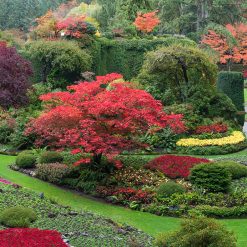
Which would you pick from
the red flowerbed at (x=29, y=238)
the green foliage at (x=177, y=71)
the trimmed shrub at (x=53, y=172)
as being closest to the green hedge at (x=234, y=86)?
the green foliage at (x=177, y=71)

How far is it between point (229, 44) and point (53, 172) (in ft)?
116

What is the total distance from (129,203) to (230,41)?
3674 cm

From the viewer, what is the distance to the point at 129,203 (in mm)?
18109

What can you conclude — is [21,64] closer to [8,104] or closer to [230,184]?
[8,104]

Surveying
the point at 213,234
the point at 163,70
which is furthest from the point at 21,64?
the point at 213,234

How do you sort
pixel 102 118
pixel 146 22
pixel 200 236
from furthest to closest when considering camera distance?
1. pixel 146 22
2. pixel 102 118
3. pixel 200 236

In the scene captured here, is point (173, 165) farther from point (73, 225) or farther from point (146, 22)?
point (146, 22)

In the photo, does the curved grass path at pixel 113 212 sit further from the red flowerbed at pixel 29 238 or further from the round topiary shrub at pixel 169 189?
the red flowerbed at pixel 29 238

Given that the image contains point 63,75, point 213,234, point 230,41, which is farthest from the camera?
point 230,41

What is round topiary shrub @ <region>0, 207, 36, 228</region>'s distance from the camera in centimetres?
1406

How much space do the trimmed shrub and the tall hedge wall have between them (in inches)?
726

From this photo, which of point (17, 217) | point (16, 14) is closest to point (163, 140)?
point (17, 217)

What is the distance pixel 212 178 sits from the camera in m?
18.5

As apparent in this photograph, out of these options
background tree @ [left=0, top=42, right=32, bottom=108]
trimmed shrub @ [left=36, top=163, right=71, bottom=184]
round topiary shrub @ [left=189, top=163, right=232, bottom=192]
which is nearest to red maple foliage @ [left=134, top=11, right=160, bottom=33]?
background tree @ [left=0, top=42, right=32, bottom=108]
